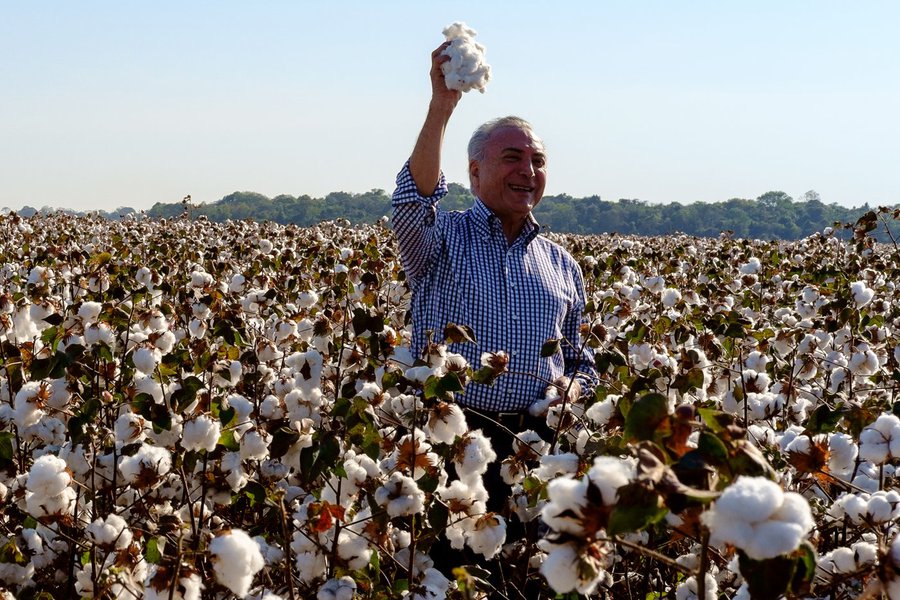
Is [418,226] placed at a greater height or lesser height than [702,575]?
greater

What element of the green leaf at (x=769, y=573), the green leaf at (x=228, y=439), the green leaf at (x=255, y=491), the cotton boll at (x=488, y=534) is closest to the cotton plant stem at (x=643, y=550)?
the green leaf at (x=769, y=573)

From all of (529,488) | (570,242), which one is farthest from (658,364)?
(570,242)

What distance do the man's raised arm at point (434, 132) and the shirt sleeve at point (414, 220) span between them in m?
0.03

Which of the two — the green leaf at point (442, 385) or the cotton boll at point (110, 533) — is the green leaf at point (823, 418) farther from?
the cotton boll at point (110, 533)

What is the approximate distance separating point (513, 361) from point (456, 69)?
119 centimetres

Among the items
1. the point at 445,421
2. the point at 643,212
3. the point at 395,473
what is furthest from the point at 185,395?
the point at 643,212

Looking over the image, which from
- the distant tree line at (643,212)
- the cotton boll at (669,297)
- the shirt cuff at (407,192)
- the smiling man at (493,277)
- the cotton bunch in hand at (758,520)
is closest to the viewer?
the cotton bunch in hand at (758,520)

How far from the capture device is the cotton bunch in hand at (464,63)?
304 centimetres

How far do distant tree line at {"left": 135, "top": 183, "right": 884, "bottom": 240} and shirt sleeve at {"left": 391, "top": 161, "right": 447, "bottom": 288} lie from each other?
4139 cm

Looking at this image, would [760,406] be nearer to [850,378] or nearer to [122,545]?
[850,378]

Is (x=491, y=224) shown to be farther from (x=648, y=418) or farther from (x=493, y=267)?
(x=648, y=418)

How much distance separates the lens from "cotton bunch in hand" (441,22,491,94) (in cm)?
304

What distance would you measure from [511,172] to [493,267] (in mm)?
382

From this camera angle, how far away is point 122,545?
8.22ft
